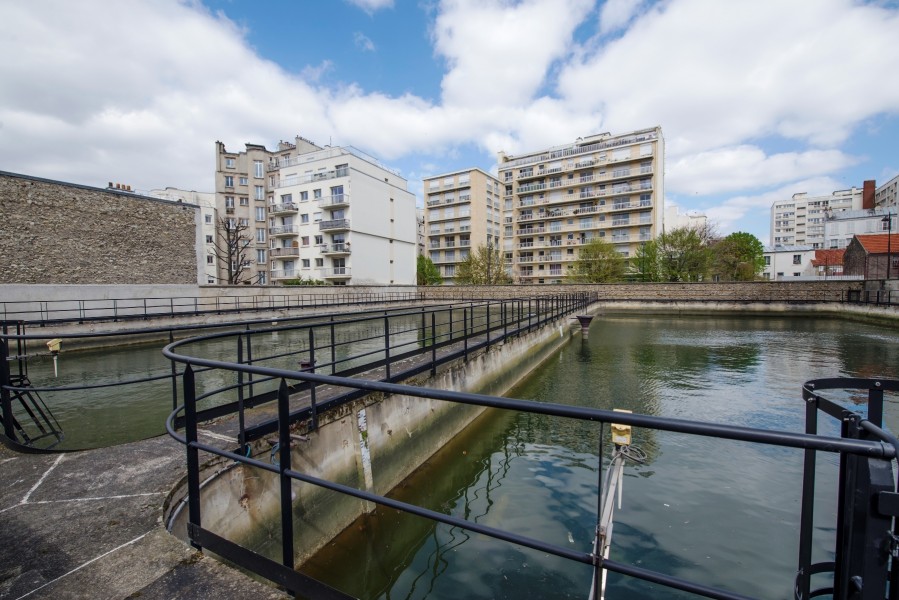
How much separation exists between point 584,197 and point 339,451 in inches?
2396

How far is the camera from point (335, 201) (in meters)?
45.8

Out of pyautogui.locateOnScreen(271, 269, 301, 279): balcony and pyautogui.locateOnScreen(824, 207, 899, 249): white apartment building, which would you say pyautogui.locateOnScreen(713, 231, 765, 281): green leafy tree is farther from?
pyautogui.locateOnScreen(271, 269, 301, 279): balcony

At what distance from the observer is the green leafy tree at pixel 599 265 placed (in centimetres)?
4647

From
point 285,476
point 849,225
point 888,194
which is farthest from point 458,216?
point 888,194

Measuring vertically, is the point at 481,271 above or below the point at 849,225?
below

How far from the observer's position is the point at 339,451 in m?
5.12

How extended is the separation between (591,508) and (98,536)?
16.0 ft

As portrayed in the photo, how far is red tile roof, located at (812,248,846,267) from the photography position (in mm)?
60325

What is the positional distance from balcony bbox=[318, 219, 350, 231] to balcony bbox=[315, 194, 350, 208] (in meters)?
1.68

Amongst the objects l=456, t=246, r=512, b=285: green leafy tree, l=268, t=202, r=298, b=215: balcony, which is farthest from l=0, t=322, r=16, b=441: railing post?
l=456, t=246, r=512, b=285: green leafy tree

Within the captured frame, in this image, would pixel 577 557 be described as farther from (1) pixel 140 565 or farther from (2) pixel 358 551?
(2) pixel 358 551

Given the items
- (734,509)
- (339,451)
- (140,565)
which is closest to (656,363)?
(734,509)

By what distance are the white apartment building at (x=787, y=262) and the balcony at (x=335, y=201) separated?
68602 mm

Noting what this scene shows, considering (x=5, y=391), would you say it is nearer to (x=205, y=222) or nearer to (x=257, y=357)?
Answer: (x=257, y=357)
